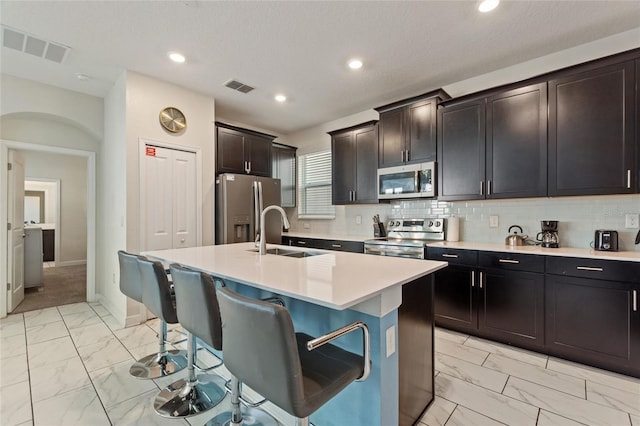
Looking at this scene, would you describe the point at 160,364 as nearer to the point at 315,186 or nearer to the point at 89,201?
the point at 89,201

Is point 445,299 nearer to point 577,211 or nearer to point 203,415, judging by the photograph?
point 577,211

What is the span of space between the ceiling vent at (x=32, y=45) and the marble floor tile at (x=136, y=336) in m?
2.86

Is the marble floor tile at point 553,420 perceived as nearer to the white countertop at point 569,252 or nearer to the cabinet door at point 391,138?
the white countertop at point 569,252

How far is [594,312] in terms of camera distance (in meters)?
2.22

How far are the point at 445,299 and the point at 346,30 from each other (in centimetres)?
275

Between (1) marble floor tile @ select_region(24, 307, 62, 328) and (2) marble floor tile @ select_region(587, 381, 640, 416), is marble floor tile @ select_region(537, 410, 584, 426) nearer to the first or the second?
(2) marble floor tile @ select_region(587, 381, 640, 416)

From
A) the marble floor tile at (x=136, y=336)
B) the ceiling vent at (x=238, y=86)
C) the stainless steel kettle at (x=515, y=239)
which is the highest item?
the ceiling vent at (x=238, y=86)

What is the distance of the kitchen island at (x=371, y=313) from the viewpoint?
126cm

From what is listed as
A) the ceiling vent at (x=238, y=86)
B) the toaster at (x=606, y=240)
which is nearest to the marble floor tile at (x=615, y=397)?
the toaster at (x=606, y=240)

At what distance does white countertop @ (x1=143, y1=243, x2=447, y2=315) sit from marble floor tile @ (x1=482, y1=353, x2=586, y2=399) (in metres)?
1.30

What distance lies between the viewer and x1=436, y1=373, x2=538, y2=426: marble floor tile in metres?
1.71

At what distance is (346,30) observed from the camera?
2.43 metres

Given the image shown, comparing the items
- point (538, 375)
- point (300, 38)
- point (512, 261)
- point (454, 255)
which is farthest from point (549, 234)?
point (300, 38)

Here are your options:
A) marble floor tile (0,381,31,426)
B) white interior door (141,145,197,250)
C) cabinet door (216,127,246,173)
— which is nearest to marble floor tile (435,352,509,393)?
marble floor tile (0,381,31,426)
